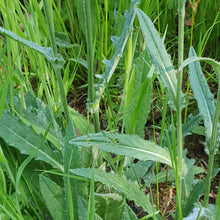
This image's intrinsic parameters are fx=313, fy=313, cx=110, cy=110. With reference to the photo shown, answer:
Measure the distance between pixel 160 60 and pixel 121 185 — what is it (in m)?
0.35

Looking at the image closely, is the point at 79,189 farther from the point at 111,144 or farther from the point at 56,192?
the point at 111,144

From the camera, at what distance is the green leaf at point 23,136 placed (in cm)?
102

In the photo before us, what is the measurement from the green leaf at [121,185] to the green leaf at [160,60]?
0.25 meters

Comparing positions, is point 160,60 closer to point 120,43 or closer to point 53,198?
point 120,43

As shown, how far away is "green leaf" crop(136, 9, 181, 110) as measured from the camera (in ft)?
2.53

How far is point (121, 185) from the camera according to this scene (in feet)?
2.77

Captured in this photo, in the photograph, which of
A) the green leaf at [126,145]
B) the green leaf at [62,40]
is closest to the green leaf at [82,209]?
the green leaf at [126,145]

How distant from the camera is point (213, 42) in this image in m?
1.61

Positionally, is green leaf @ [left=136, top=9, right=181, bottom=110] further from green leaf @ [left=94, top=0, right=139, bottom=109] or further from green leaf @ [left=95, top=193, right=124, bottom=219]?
green leaf @ [left=95, top=193, right=124, bottom=219]

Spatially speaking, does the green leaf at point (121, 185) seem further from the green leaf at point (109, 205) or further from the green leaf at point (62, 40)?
the green leaf at point (62, 40)

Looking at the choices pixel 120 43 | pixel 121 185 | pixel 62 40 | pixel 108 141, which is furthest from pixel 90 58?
pixel 62 40

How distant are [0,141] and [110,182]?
1.63ft

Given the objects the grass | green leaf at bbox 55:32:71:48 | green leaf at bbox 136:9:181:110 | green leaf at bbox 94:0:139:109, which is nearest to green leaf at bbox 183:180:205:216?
the grass

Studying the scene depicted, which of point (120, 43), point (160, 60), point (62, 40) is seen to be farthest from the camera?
point (62, 40)
